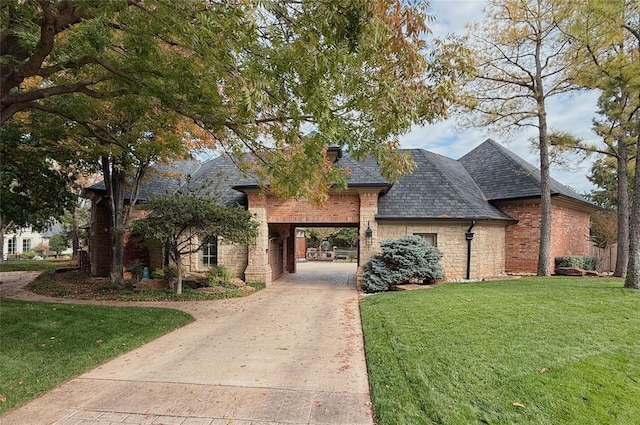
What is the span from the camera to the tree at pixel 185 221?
10.9 m

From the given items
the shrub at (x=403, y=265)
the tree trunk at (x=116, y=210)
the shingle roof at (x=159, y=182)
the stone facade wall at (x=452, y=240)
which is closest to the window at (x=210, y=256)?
the shingle roof at (x=159, y=182)

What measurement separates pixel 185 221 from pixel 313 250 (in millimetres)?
22859

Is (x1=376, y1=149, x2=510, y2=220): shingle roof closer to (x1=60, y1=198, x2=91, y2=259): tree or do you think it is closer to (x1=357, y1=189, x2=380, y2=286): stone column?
(x1=357, y1=189, x2=380, y2=286): stone column

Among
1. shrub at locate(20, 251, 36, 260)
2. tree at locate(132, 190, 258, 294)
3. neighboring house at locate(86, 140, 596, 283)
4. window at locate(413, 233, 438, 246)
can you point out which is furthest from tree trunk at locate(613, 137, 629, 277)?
shrub at locate(20, 251, 36, 260)

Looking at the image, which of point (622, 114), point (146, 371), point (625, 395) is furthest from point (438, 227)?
point (146, 371)

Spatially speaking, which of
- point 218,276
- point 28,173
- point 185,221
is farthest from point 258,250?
point 28,173

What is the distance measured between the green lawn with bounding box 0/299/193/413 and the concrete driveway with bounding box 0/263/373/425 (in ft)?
0.87

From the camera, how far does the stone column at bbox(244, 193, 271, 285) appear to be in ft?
47.0

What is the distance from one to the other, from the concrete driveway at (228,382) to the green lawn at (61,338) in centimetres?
27

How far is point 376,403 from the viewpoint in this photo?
13.0 ft

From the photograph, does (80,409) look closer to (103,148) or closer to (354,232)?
(103,148)

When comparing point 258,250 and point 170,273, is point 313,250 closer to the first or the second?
point 258,250

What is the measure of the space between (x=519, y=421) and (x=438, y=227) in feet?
36.6

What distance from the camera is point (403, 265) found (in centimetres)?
1238
